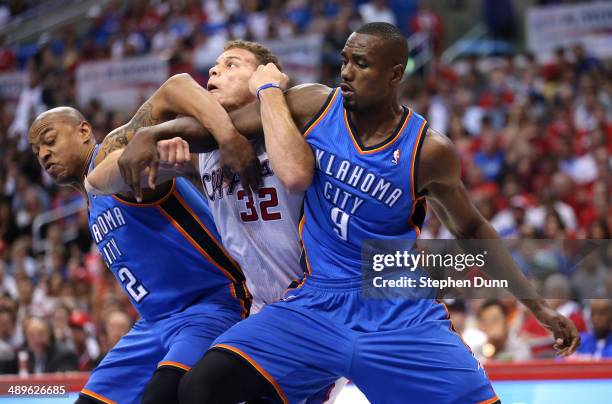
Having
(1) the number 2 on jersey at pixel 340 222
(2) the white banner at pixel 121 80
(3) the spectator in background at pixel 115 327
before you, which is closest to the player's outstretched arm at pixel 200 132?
(1) the number 2 on jersey at pixel 340 222

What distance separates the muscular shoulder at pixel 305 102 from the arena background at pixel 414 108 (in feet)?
6.48

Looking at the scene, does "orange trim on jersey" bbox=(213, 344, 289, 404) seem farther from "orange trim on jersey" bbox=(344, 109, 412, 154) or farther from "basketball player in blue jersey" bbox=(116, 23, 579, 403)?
"orange trim on jersey" bbox=(344, 109, 412, 154)

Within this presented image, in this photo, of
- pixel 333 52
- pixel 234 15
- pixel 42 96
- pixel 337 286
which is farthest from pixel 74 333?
pixel 234 15

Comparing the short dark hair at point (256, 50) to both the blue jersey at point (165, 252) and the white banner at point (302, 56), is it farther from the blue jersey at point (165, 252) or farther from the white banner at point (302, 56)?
the white banner at point (302, 56)

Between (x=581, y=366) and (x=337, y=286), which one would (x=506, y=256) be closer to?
(x=337, y=286)

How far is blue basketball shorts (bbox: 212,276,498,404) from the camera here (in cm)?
328

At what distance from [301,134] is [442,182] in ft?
1.81

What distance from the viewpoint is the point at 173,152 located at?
3367 millimetres

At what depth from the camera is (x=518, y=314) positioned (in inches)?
270

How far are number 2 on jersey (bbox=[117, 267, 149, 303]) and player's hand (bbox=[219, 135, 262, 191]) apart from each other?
0.81 metres

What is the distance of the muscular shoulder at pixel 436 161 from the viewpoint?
3391 mm

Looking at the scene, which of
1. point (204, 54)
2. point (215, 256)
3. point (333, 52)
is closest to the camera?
point (215, 256)

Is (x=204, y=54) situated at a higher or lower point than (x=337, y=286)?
higher

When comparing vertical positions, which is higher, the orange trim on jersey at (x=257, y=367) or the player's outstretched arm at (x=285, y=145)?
the player's outstretched arm at (x=285, y=145)
